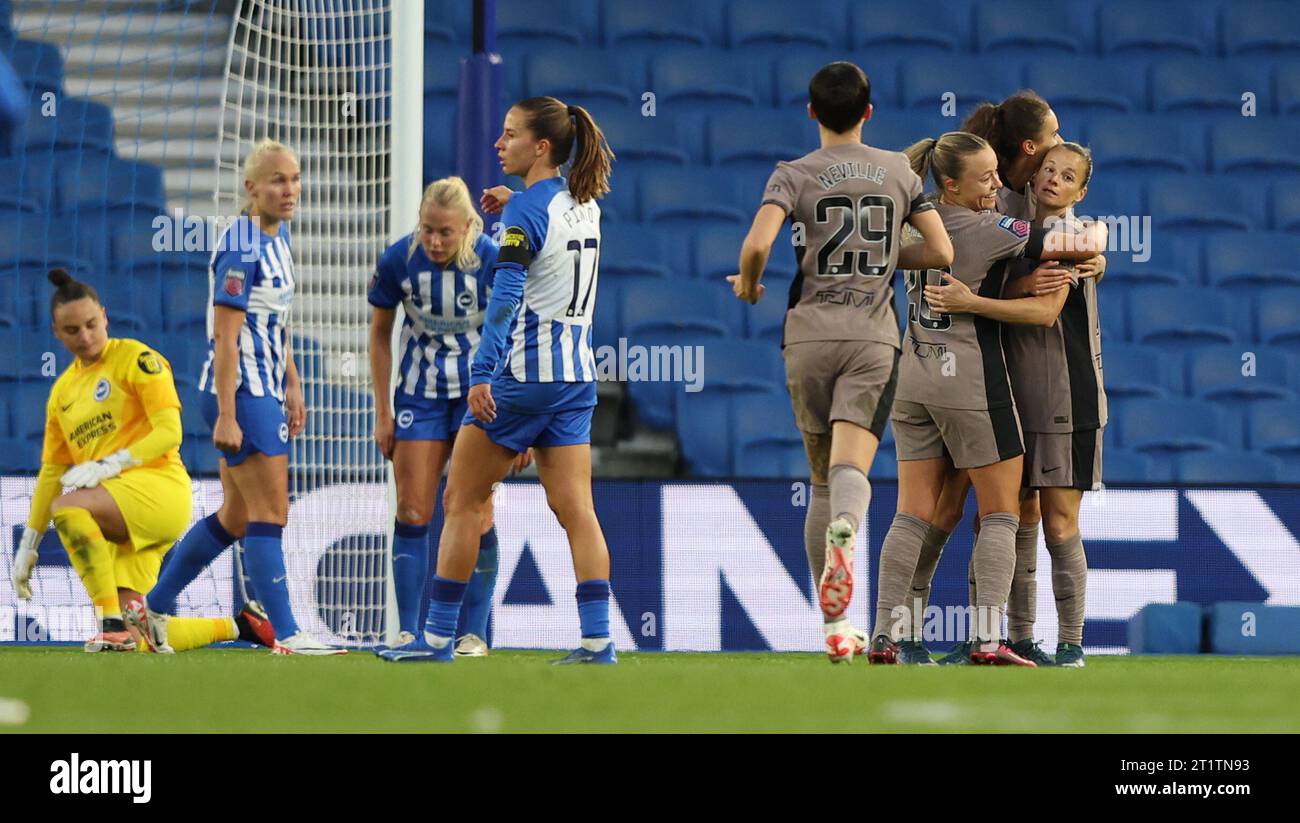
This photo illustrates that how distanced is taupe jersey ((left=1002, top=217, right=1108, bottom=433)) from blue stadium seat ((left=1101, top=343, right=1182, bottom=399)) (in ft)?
12.5

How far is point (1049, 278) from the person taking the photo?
17.4 ft

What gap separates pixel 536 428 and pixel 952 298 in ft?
3.87

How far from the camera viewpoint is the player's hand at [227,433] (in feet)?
18.6

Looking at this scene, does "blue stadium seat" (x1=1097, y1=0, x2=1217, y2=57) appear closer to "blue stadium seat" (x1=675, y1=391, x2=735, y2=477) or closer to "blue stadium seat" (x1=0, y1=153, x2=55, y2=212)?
"blue stadium seat" (x1=675, y1=391, x2=735, y2=477)

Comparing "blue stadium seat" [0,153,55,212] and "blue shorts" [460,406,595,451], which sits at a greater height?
"blue stadium seat" [0,153,55,212]

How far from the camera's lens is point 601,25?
1019 centimetres

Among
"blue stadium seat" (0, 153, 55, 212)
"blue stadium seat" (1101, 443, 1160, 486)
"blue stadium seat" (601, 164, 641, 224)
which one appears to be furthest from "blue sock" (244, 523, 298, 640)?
"blue stadium seat" (1101, 443, 1160, 486)

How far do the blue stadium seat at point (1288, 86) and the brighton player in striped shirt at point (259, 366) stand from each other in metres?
6.37

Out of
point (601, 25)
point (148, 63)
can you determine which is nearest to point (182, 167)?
point (148, 63)

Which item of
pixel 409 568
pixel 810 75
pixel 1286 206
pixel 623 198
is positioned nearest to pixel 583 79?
pixel 623 198

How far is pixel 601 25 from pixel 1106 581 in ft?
14.3

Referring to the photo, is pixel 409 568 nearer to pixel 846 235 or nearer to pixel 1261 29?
pixel 846 235

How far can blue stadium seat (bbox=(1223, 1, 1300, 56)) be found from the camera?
1038cm

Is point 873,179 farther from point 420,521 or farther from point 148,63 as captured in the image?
point 148,63
